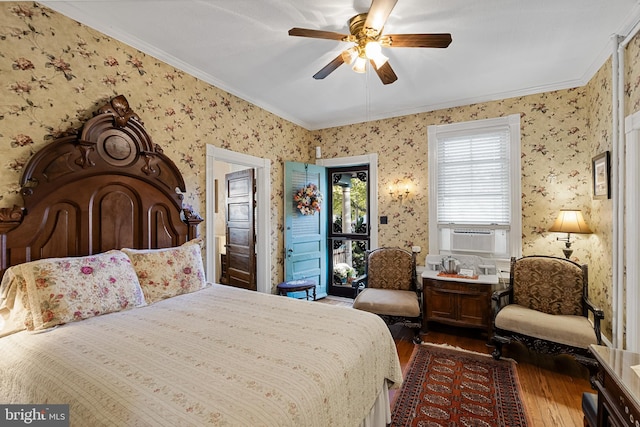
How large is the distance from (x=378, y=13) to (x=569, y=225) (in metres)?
2.92

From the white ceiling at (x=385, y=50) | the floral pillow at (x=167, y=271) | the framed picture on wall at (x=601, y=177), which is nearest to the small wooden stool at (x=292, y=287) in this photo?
the floral pillow at (x=167, y=271)

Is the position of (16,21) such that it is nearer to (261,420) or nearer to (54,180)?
(54,180)

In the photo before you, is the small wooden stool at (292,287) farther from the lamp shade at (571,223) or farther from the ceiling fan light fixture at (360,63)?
the lamp shade at (571,223)

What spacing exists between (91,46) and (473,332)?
4688mm

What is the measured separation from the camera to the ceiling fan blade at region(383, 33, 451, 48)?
1.88 meters

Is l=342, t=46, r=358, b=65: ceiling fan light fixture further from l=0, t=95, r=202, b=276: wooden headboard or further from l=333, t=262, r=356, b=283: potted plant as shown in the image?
l=333, t=262, r=356, b=283: potted plant

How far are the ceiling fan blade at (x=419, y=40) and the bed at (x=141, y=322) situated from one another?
1869 millimetres

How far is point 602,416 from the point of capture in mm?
1165

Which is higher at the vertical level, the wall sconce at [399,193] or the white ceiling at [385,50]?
the white ceiling at [385,50]

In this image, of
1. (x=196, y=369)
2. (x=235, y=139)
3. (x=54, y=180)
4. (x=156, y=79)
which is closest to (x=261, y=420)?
(x=196, y=369)

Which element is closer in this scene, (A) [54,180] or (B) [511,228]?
(A) [54,180]

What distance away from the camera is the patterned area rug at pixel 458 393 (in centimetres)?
199

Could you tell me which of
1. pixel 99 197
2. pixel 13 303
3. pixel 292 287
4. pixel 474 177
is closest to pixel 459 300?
pixel 474 177

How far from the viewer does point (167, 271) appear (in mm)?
2270
